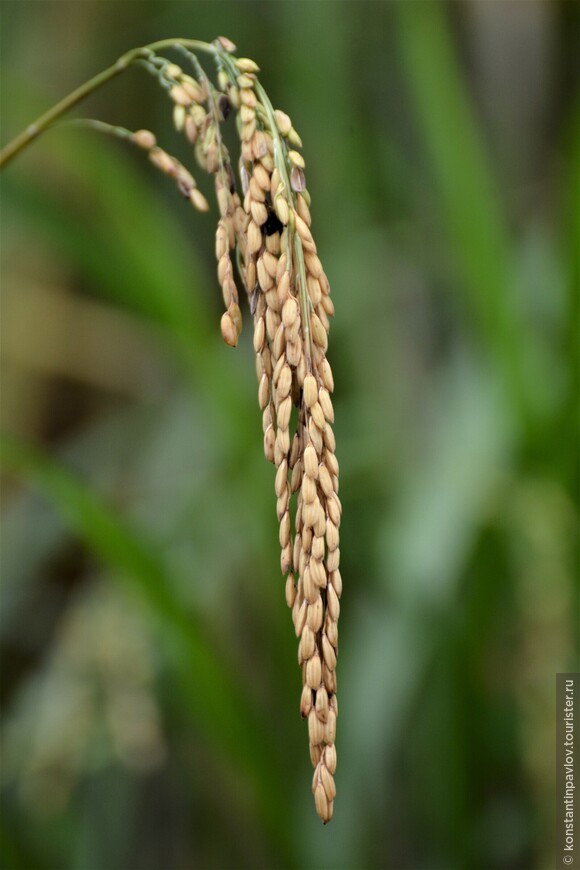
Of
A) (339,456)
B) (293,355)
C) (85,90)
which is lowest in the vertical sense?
(339,456)

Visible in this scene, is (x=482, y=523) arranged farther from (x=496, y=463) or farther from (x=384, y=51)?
(x=384, y=51)

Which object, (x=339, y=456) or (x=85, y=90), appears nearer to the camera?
(x=85, y=90)

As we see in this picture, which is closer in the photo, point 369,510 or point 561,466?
point 561,466

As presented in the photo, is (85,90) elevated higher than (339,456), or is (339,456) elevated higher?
(85,90)

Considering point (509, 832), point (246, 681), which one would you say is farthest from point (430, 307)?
point (509, 832)

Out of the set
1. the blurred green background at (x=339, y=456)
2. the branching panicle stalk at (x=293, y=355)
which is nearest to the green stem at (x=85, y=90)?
the branching panicle stalk at (x=293, y=355)

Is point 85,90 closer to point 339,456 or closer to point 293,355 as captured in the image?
point 293,355

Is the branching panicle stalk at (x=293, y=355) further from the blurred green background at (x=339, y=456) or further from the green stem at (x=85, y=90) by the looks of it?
the blurred green background at (x=339, y=456)

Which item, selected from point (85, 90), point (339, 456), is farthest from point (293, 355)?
point (339, 456)

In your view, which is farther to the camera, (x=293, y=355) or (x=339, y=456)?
(x=339, y=456)
